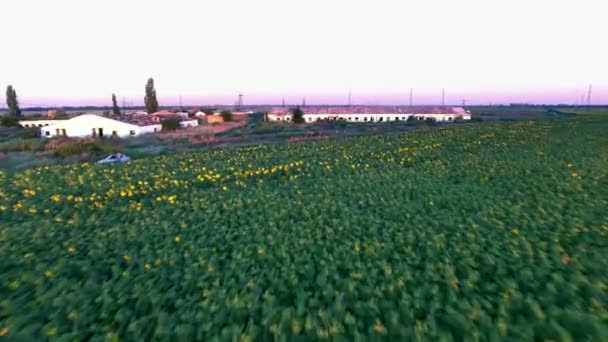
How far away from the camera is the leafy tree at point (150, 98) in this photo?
77.6m

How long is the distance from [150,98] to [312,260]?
8675 cm

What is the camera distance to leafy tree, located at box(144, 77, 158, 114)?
77588mm

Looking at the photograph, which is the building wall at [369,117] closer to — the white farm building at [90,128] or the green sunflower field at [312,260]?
the white farm building at [90,128]

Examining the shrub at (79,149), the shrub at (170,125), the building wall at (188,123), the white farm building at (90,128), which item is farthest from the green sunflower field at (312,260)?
the building wall at (188,123)

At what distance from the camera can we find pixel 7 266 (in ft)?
17.4

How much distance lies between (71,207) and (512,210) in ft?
37.7

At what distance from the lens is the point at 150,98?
80000 millimetres

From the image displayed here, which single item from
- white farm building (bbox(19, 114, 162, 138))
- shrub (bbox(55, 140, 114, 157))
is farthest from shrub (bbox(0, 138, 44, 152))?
white farm building (bbox(19, 114, 162, 138))

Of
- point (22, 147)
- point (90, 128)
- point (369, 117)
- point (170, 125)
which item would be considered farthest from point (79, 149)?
point (369, 117)

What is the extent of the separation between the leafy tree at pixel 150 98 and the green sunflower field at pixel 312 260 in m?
75.5

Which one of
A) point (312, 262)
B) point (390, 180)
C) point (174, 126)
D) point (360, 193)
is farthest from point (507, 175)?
point (174, 126)

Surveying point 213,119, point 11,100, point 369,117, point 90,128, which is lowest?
point 90,128

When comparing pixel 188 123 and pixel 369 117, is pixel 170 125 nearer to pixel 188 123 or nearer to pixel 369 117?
pixel 188 123

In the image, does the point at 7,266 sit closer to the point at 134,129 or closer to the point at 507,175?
the point at 507,175
